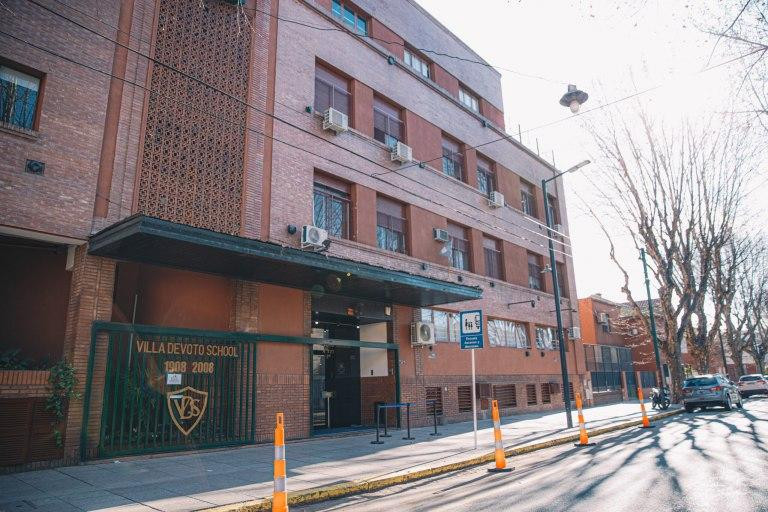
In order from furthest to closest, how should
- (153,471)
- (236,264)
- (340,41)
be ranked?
(340,41) → (236,264) → (153,471)

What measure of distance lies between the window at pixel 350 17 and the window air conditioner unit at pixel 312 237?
337 inches

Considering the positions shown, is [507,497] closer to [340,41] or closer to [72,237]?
[72,237]

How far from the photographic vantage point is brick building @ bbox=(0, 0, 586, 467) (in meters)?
10.3

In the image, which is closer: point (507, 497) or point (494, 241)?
point (507, 497)

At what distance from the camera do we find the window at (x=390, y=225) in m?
18.0

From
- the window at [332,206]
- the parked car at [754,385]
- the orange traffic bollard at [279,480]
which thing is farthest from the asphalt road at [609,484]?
the parked car at [754,385]

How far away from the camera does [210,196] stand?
12.8 metres

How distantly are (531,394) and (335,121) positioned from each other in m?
15.9

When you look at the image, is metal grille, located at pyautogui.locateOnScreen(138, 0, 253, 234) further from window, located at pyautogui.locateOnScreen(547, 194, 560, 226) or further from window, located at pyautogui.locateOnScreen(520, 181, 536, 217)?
window, located at pyautogui.locateOnScreen(547, 194, 560, 226)

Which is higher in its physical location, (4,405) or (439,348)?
(439,348)

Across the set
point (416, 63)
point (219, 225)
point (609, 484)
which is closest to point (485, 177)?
point (416, 63)

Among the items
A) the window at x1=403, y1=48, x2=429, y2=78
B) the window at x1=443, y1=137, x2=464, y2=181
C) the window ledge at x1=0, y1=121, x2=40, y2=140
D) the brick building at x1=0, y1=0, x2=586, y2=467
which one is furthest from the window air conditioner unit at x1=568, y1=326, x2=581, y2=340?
the window ledge at x1=0, y1=121, x2=40, y2=140

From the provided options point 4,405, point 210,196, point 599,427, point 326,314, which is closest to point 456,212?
point 326,314

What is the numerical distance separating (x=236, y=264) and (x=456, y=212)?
38.8 ft
